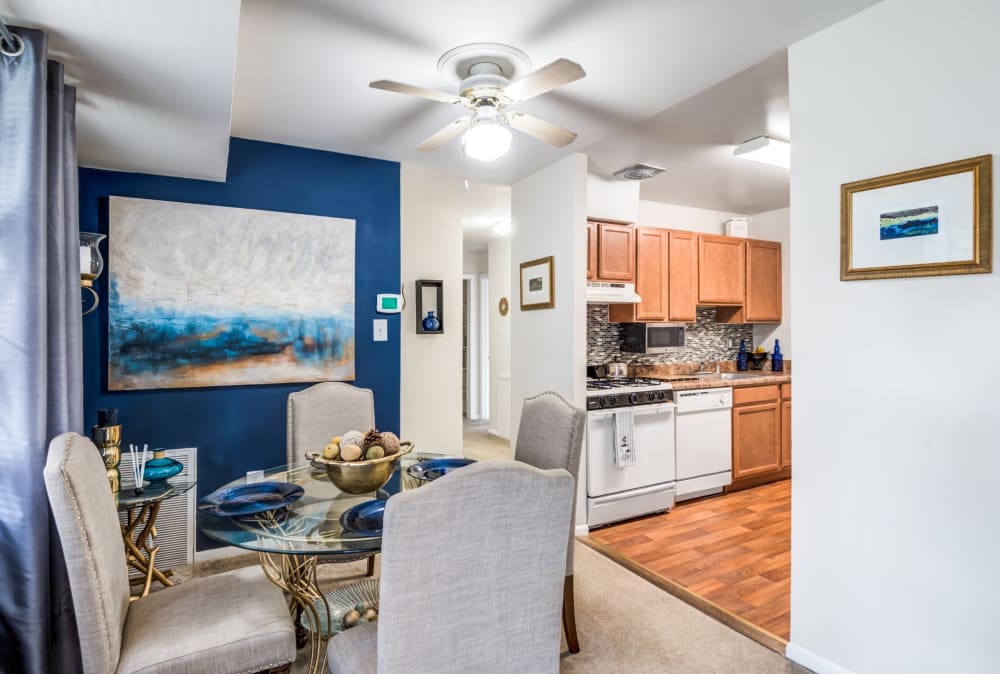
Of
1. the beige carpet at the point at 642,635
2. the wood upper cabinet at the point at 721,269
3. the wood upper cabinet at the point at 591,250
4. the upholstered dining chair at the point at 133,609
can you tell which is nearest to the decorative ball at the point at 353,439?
the upholstered dining chair at the point at 133,609

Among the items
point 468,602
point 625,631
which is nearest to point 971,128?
point 468,602

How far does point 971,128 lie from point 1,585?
3.22 metres

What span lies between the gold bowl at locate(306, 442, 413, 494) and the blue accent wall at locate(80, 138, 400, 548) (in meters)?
1.51

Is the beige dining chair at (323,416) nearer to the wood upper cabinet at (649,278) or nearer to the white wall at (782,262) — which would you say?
Answer: the wood upper cabinet at (649,278)

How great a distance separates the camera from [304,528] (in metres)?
1.60

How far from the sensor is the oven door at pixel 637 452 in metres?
3.61

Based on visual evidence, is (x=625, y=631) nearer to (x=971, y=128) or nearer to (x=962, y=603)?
(x=962, y=603)

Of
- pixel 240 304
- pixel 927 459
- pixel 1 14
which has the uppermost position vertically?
pixel 1 14

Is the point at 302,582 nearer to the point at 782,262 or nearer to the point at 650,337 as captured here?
the point at 650,337

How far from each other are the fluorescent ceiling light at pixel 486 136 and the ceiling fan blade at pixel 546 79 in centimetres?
13

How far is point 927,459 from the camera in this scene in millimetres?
1735

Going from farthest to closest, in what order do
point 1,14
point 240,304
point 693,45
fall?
1. point 240,304
2. point 693,45
3. point 1,14

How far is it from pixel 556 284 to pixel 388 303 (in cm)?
116

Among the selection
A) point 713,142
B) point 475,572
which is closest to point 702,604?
point 475,572
